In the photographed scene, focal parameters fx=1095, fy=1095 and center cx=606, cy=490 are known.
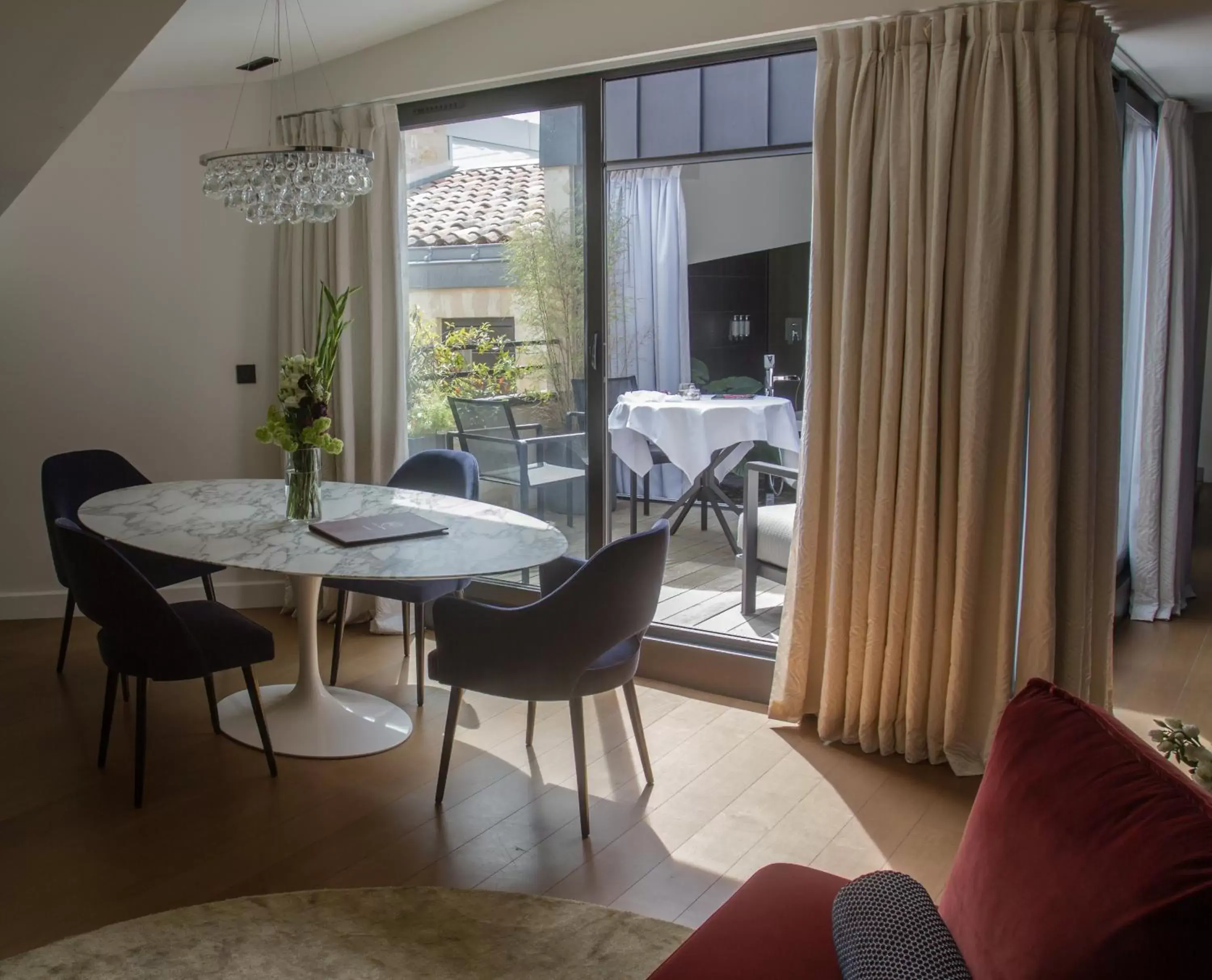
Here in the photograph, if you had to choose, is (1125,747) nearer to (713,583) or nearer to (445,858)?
(445,858)

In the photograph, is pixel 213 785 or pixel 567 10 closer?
pixel 213 785

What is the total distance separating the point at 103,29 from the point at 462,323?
7.05ft

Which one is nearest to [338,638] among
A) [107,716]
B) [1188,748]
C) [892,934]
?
[107,716]

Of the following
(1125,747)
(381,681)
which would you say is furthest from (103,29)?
(1125,747)

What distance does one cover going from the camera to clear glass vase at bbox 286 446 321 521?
338cm

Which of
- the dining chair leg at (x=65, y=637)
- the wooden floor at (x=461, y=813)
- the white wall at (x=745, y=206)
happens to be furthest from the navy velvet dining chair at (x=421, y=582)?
the white wall at (x=745, y=206)

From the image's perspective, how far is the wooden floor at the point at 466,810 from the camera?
2.70m

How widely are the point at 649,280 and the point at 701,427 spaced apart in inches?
26.4

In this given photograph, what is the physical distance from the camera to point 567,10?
3930 millimetres

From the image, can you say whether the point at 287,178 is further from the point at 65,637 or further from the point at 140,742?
the point at 65,637

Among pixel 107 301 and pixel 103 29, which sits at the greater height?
pixel 103 29

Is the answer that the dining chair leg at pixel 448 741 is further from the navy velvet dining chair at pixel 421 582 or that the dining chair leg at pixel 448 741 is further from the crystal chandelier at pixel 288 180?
the crystal chandelier at pixel 288 180

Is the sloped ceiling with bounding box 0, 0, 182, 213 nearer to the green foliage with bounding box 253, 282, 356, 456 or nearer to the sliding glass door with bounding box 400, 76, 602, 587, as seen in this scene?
the green foliage with bounding box 253, 282, 356, 456

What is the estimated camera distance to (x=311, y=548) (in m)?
3.10
